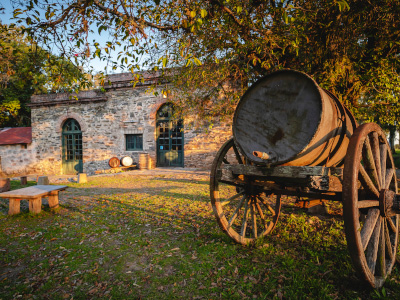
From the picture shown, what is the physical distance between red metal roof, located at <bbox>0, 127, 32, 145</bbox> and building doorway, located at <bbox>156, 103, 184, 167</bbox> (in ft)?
29.7

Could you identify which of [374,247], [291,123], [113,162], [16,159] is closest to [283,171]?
[291,123]

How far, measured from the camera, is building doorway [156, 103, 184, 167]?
484 inches

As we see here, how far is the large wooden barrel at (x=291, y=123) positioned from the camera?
2105mm

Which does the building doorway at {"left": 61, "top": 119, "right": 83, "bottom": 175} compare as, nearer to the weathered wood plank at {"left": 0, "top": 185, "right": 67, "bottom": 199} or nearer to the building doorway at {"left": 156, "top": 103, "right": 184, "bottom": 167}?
the building doorway at {"left": 156, "top": 103, "right": 184, "bottom": 167}

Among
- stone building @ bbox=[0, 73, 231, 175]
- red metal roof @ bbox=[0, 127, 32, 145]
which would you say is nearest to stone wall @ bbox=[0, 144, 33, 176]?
stone building @ bbox=[0, 73, 231, 175]

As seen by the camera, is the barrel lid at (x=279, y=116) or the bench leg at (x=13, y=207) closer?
the barrel lid at (x=279, y=116)

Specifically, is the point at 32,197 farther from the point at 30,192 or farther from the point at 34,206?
the point at 34,206

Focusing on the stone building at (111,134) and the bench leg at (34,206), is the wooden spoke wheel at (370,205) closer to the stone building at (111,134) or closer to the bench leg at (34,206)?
the bench leg at (34,206)

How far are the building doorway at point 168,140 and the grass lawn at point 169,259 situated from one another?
7624 mm

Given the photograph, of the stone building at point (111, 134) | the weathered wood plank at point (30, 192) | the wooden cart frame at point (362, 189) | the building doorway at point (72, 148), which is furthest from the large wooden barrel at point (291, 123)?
the building doorway at point (72, 148)

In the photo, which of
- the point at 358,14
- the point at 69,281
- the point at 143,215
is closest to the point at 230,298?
the point at 69,281

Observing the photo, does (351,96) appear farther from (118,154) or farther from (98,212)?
(118,154)

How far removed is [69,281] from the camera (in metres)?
2.54

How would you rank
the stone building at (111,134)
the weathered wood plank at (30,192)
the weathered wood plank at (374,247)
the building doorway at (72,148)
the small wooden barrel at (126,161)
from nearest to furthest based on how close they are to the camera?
the weathered wood plank at (374,247) → the weathered wood plank at (30,192) → the stone building at (111,134) → the small wooden barrel at (126,161) → the building doorway at (72,148)
